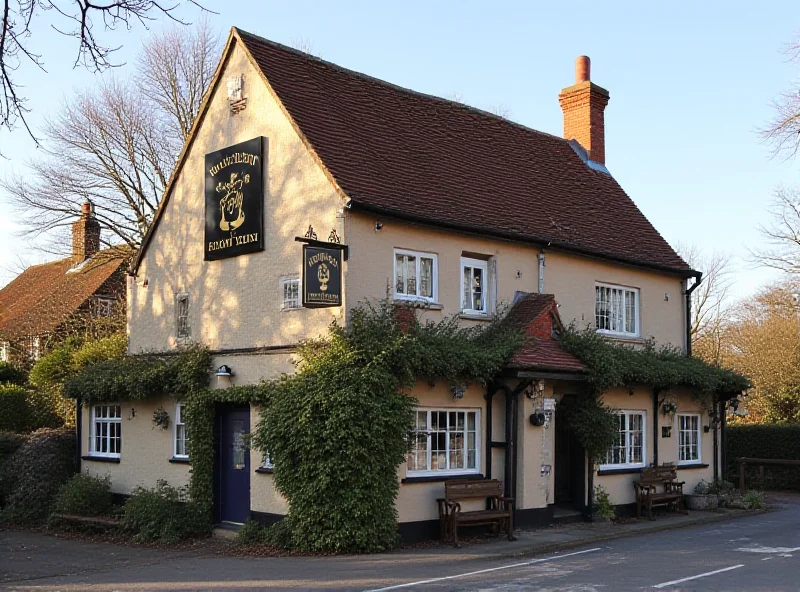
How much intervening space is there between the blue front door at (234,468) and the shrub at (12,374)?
1600 centimetres

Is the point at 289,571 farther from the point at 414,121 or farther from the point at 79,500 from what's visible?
the point at 414,121

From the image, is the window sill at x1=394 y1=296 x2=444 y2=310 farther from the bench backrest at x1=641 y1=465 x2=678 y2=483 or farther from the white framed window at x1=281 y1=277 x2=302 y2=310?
the bench backrest at x1=641 y1=465 x2=678 y2=483

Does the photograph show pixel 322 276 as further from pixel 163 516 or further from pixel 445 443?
pixel 163 516

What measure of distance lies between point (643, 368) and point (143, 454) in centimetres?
1054

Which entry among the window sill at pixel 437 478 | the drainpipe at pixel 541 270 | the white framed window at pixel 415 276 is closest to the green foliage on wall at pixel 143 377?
the white framed window at pixel 415 276

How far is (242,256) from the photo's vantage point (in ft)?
57.4

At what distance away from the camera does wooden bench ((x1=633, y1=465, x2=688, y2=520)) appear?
Result: 19203 millimetres

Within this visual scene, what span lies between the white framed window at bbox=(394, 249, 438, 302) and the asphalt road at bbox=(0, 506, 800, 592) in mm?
4455

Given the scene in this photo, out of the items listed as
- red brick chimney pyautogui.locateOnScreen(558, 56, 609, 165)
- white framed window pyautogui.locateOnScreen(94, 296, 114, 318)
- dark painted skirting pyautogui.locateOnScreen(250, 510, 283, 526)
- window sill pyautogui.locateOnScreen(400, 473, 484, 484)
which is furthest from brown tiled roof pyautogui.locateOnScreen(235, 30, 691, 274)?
white framed window pyautogui.locateOnScreen(94, 296, 114, 318)

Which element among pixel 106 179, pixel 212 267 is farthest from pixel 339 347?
pixel 106 179

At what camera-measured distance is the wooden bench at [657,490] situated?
1920 centimetres

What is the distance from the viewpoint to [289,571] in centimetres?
1283

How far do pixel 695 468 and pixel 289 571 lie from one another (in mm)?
12222

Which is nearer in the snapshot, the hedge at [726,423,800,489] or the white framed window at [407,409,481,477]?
the white framed window at [407,409,481,477]
